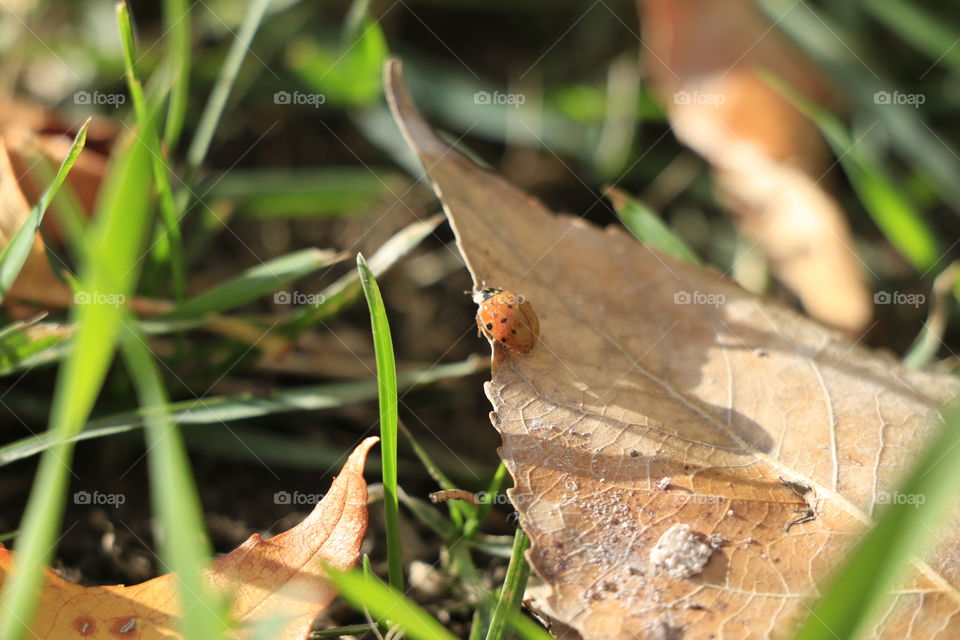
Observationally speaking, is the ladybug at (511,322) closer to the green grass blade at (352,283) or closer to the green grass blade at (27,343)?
the green grass blade at (352,283)

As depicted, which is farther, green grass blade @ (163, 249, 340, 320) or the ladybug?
green grass blade @ (163, 249, 340, 320)

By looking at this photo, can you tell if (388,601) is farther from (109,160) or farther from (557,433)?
(109,160)

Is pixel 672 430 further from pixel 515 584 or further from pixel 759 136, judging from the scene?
pixel 759 136

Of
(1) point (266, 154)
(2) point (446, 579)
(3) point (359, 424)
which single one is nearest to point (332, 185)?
(1) point (266, 154)

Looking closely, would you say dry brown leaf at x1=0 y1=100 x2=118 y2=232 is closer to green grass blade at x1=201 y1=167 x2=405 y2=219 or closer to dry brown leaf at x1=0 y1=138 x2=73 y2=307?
dry brown leaf at x1=0 y1=138 x2=73 y2=307

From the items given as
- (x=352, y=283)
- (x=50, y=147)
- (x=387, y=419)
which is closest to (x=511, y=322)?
(x=387, y=419)

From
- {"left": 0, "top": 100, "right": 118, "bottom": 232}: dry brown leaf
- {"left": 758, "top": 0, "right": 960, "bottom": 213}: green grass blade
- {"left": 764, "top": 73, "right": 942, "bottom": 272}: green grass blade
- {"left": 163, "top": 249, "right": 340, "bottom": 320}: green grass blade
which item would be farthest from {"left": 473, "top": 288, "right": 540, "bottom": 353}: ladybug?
{"left": 758, "top": 0, "right": 960, "bottom": 213}: green grass blade
